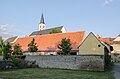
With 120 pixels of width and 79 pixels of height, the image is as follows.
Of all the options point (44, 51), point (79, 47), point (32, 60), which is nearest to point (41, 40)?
point (44, 51)

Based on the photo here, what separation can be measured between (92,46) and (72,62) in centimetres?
857

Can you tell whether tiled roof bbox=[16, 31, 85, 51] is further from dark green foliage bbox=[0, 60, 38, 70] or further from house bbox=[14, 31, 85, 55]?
dark green foliage bbox=[0, 60, 38, 70]

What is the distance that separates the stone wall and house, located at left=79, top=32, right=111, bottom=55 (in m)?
7.74

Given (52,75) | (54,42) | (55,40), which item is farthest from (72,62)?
(55,40)

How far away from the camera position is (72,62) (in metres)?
27.8

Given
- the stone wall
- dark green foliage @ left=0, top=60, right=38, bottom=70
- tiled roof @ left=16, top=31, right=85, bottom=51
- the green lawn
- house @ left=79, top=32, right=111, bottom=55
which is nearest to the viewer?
the green lawn

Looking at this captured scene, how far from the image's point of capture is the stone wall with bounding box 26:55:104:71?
84.0 feet

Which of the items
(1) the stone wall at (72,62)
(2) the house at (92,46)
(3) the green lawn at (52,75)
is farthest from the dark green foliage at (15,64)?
(2) the house at (92,46)

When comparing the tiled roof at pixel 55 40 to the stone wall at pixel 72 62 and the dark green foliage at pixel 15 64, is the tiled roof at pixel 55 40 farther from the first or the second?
the dark green foliage at pixel 15 64

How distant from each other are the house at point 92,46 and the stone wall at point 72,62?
774 centimetres

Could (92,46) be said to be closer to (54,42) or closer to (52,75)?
(54,42)

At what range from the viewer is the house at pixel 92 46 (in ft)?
111

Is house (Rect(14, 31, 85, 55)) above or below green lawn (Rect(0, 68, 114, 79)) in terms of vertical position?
above

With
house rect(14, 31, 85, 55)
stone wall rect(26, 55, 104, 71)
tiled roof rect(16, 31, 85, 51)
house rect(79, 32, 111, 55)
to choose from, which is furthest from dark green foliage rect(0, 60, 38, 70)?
tiled roof rect(16, 31, 85, 51)
